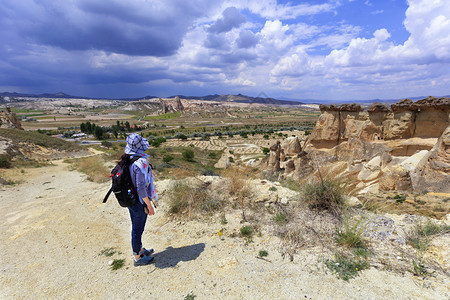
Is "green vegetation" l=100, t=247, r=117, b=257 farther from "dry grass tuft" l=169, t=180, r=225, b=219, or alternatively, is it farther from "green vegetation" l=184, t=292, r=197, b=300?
"green vegetation" l=184, t=292, r=197, b=300

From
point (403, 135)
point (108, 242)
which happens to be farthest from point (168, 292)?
point (403, 135)

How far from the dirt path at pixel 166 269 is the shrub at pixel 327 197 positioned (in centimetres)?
152

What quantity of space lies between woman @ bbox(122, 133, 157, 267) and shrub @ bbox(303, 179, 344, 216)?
3.75 meters

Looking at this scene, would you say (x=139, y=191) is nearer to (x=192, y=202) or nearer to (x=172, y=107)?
(x=192, y=202)

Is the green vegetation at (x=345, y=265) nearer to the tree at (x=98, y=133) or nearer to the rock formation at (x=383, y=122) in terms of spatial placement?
the rock formation at (x=383, y=122)

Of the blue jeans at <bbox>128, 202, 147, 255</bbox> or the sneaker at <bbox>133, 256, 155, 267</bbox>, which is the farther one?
the sneaker at <bbox>133, 256, 155, 267</bbox>

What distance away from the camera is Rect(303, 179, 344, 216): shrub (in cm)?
496

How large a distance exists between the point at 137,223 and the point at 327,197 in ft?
13.9

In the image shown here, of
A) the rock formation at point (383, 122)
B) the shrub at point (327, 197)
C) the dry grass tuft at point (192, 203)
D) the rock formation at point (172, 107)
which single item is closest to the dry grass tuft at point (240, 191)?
the dry grass tuft at point (192, 203)

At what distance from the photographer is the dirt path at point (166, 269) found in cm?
307

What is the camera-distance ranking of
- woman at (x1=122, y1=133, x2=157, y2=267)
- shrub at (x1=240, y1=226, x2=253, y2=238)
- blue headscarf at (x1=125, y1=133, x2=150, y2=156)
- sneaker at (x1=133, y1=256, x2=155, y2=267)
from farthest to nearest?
shrub at (x1=240, y1=226, x2=253, y2=238) < sneaker at (x1=133, y1=256, x2=155, y2=267) < blue headscarf at (x1=125, y1=133, x2=150, y2=156) < woman at (x1=122, y1=133, x2=157, y2=267)

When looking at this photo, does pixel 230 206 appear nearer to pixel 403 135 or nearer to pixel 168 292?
pixel 168 292

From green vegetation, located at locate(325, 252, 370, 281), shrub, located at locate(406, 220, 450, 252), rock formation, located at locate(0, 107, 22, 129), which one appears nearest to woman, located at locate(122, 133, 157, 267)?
green vegetation, located at locate(325, 252, 370, 281)

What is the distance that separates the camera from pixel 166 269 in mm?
3727
